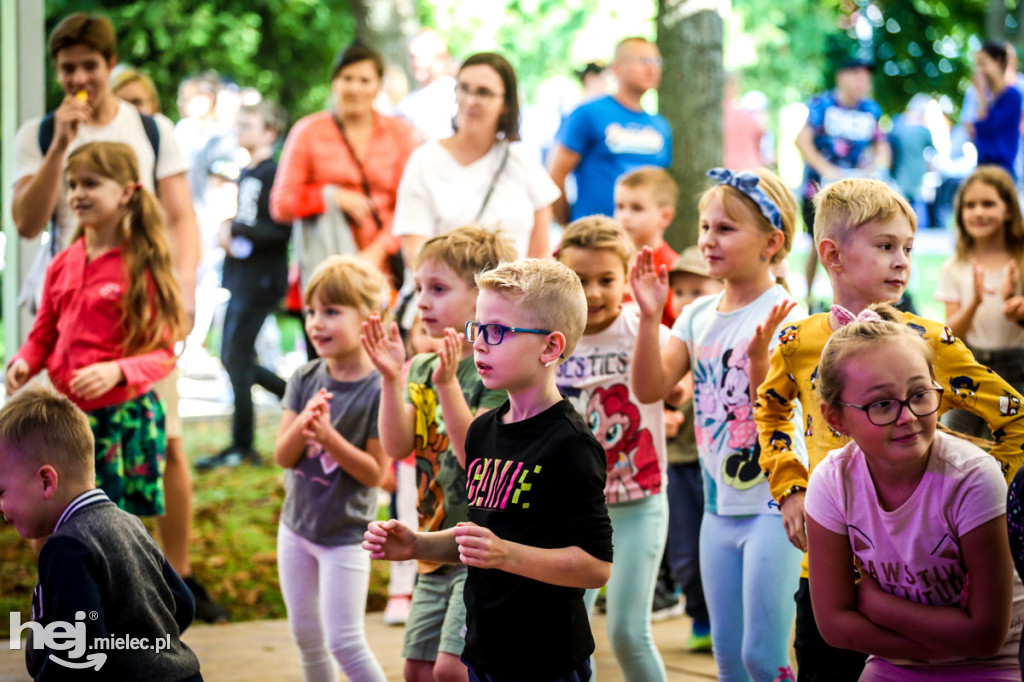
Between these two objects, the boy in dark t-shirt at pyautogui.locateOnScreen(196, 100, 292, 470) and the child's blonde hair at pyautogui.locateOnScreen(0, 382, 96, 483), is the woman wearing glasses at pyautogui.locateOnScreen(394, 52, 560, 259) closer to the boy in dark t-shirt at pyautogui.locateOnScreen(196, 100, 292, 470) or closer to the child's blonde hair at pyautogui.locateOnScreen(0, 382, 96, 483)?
the child's blonde hair at pyautogui.locateOnScreen(0, 382, 96, 483)

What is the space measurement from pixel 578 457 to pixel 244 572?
3725 mm

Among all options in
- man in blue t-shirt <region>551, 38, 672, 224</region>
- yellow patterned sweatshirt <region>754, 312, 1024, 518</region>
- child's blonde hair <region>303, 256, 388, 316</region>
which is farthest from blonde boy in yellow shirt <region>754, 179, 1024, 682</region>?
man in blue t-shirt <region>551, 38, 672, 224</region>

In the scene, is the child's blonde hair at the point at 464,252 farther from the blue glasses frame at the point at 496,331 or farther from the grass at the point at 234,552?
the grass at the point at 234,552

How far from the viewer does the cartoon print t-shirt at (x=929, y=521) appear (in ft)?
8.45

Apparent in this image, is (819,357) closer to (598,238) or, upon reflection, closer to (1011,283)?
(598,238)

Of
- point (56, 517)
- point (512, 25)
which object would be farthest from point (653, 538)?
point (512, 25)

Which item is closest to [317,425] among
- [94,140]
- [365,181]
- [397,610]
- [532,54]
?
[397,610]

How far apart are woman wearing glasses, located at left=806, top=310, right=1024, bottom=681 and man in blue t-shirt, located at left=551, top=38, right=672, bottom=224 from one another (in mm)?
4121

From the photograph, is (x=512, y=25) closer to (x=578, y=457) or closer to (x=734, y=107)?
(x=734, y=107)

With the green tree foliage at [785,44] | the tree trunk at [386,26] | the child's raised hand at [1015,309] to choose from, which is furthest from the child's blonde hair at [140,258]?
the green tree foliage at [785,44]

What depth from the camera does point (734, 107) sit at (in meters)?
11.8

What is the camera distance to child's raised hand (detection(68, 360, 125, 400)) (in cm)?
436

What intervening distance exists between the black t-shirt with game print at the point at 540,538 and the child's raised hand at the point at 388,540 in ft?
0.81

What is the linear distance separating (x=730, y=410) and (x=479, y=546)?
141 cm
